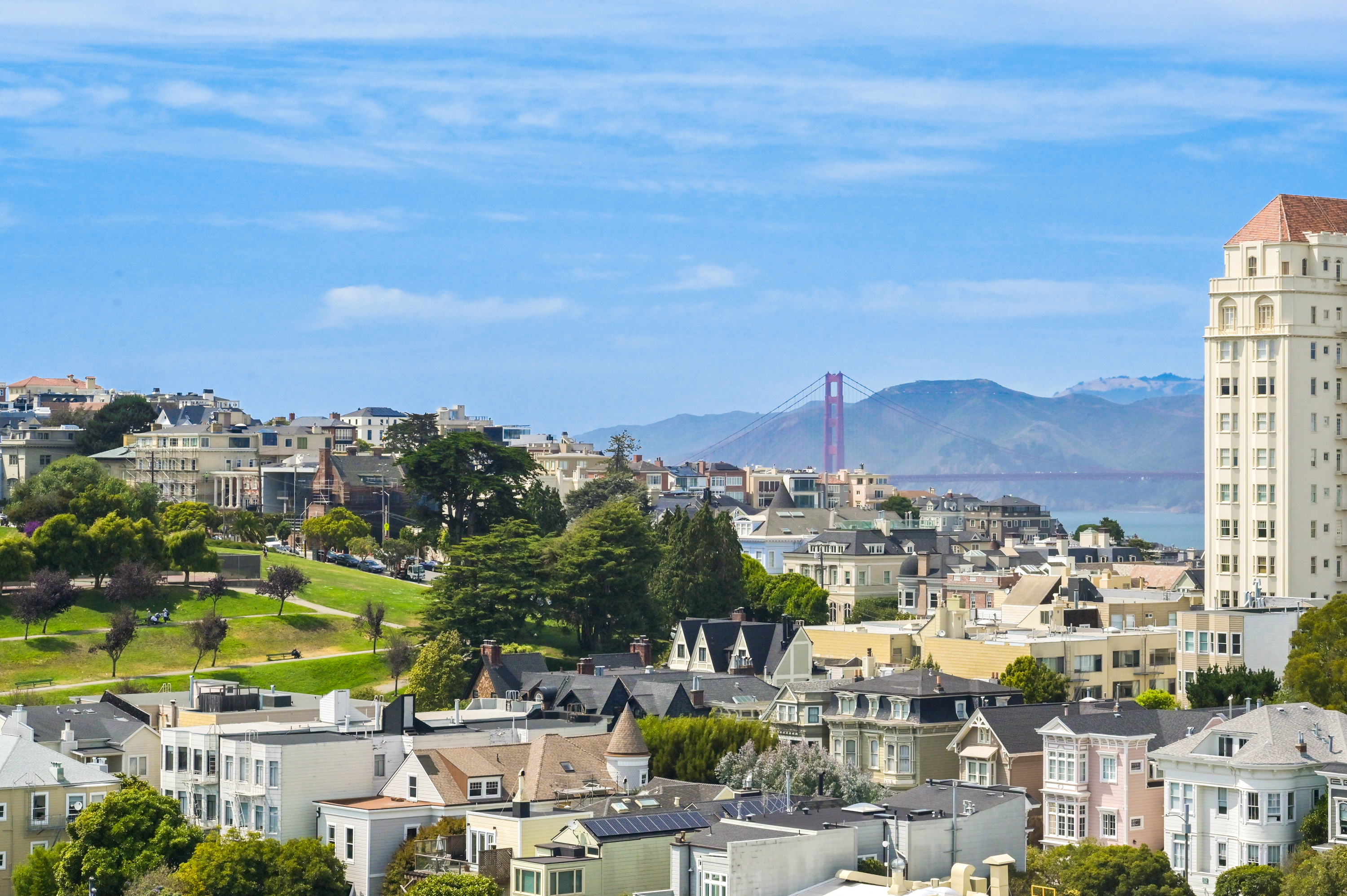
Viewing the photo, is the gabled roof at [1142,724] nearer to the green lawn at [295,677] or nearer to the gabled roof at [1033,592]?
the gabled roof at [1033,592]

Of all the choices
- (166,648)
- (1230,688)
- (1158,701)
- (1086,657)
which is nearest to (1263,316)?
(1086,657)

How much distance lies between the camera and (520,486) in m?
154

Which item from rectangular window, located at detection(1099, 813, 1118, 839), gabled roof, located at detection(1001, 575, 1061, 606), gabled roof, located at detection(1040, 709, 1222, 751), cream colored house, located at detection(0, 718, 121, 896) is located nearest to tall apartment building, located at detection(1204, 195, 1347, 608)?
gabled roof, located at detection(1001, 575, 1061, 606)

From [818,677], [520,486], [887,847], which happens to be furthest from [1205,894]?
[520,486]

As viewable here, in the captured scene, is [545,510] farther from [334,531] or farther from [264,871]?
[264,871]

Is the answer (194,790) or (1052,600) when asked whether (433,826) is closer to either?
(194,790)

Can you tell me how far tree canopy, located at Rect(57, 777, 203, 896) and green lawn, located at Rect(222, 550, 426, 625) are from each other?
53.6 m

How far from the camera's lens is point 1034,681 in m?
96.7

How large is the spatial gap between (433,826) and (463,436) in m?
82.8

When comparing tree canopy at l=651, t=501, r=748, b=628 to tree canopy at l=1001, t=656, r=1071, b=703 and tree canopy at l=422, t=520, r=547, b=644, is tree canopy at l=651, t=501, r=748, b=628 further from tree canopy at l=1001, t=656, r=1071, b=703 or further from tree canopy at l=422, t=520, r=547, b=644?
tree canopy at l=1001, t=656, r=1071, b=703

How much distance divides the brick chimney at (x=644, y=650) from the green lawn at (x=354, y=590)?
15.2m

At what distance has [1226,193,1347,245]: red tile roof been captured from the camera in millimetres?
113500

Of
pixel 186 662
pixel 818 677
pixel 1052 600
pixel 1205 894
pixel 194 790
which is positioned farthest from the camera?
pixel 1052 600

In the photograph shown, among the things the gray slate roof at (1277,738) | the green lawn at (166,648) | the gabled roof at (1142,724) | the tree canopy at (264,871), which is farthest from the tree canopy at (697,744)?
the green lawn at (166,648)
